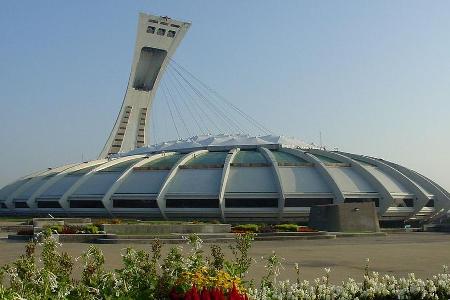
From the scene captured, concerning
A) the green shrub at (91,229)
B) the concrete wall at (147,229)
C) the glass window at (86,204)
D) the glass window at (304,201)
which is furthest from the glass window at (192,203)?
the green shrub at (91,229)

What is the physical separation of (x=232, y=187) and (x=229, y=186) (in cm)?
37

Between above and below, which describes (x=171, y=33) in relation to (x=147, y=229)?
above

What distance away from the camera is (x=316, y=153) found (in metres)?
55.8

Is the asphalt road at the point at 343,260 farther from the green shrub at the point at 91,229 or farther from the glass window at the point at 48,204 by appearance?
the glass window at the point at 48,204

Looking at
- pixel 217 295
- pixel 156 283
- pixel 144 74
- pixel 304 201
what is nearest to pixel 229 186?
pixel 304 201

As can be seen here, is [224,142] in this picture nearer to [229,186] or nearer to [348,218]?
[229,186]

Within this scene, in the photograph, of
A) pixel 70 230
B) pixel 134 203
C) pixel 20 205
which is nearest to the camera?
pixel 70 230

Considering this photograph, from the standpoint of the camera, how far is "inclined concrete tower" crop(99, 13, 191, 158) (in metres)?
78.4

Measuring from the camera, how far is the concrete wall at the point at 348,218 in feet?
121

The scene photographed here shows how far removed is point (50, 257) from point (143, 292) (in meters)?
1.53

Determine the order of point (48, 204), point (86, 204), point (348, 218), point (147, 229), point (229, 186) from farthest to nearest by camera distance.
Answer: point (48, 204)
point (86, 204)
point (229, 186)
point (348, 218)
point (147, 229)

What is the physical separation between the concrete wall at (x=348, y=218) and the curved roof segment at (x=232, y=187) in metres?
8.03

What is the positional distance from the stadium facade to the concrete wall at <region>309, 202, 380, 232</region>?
803 centimetres

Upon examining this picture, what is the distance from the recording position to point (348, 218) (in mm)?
37000
